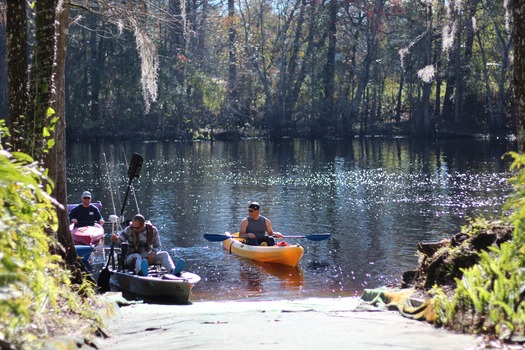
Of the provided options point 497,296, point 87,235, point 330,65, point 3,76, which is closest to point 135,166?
point 87,235

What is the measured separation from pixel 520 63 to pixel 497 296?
2386 millimetres

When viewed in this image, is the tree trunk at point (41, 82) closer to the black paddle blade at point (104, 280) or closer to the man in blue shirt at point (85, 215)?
the black paddle blade at point (104, 280)

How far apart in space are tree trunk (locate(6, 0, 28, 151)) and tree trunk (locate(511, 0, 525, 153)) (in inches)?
174

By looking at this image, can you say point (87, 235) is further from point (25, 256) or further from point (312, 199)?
point (25, 256)

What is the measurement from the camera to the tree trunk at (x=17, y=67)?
766 cm

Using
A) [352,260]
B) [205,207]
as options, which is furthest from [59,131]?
[205,207]

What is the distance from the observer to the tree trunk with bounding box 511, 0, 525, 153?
22.6 feet

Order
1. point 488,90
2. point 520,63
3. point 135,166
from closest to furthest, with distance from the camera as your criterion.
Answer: point 520,63, point 135,166, point 488,90

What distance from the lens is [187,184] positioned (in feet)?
99.8

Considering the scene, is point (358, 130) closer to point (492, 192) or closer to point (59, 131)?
point (492, 192)

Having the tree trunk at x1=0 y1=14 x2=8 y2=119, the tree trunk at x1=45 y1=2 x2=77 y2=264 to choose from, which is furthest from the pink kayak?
the tree trunk at x1=0 y1=14 x2=8 y2=119

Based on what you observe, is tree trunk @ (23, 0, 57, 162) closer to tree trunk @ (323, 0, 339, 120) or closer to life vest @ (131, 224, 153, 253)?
life vest @ (131, 224, 153, 253)

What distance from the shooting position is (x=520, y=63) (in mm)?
6969

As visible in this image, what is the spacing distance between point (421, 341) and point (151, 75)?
7.18 meters
